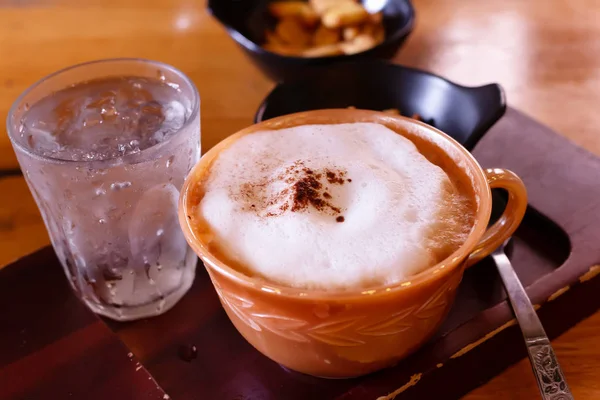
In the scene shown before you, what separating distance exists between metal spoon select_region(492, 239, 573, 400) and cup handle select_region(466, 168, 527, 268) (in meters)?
0.07

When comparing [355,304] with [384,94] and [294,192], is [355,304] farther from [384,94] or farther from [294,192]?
[384,94]

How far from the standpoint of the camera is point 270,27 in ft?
3.67

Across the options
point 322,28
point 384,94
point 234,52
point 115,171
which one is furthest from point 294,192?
point 234,52

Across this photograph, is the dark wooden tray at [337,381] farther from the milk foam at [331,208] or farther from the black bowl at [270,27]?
the black bowl at [270,27]

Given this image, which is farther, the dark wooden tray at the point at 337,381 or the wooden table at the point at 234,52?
the wooden table at the point at 234,52

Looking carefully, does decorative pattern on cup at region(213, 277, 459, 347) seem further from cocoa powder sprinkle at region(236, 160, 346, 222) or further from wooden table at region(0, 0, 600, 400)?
wooden table at region(0, 0, 600, 400)

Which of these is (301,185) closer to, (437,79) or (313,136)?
(313,136)

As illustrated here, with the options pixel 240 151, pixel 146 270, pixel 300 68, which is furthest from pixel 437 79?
pixel 146 270

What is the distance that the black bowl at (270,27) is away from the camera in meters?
0.89

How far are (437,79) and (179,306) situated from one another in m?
0.46

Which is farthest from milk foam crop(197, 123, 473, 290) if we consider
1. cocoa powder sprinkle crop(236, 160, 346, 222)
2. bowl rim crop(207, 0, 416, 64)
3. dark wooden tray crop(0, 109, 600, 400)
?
bowl rim crop(207, 0, 416, 64)

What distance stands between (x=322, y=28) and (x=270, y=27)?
0.12 meters

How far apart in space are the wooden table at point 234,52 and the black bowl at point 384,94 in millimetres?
140

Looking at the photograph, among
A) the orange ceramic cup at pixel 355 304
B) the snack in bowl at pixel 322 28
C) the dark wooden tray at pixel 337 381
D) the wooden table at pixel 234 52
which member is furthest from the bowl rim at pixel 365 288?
the snack in bowl at pixel 322 28
